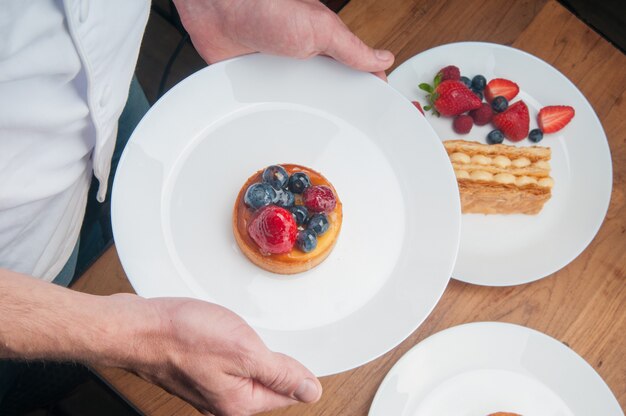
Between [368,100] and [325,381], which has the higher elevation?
[368,100]

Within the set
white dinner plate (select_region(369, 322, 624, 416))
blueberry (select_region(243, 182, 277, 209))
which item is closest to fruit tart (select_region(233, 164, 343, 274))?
blueberry (select_region(243, 182, 277, 209))

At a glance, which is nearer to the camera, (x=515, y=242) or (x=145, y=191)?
(x=145, y=191)

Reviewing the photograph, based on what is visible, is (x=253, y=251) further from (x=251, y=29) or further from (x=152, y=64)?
(x=152, y=64)

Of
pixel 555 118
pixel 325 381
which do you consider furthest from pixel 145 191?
pixel 555 118

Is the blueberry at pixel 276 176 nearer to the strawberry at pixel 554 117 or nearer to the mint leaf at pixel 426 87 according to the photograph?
the mint leaf at pixel 426 87

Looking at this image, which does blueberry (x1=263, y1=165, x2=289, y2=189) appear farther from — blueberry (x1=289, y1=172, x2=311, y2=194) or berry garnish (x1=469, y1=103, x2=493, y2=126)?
berry garnish (x1=469, y1=103, x2=493, y2=126)

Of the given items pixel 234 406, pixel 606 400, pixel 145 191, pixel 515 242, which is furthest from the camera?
pixel 515 242
